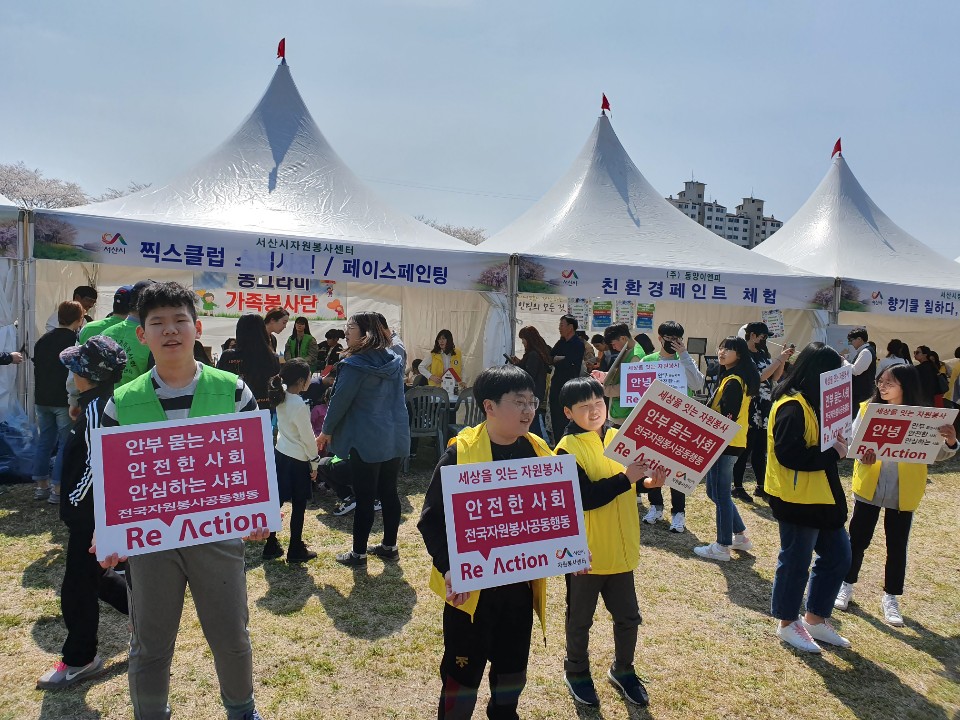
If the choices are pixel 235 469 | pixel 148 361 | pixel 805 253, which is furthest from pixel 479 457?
pixel 805 253

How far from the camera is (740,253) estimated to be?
10.2m

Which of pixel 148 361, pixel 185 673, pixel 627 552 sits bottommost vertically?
pixel 185 673

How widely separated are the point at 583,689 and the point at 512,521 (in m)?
1.31

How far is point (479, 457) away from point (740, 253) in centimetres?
948

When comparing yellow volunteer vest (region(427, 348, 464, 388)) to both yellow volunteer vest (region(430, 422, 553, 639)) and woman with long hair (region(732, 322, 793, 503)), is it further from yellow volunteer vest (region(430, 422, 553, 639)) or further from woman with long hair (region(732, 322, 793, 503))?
yellow volunteer vest (region(430, 422, 553, 639))

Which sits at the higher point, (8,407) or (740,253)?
(740,253)

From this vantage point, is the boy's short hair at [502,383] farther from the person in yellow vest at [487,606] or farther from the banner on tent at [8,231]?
the banner on tent at [8,231]

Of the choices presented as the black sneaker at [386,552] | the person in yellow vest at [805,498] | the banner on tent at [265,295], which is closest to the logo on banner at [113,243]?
the banner on tent at [265,295]

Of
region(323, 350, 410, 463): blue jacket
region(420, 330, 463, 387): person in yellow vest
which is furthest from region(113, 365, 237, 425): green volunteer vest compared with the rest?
region(420, 330, 463, 387): person in yellow vest

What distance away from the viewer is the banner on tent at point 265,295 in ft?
32.4

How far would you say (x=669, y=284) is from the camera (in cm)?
904

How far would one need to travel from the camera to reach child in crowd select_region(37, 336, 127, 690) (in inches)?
101

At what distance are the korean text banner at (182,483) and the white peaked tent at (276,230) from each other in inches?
221

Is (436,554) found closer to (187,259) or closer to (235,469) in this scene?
(235,469)
